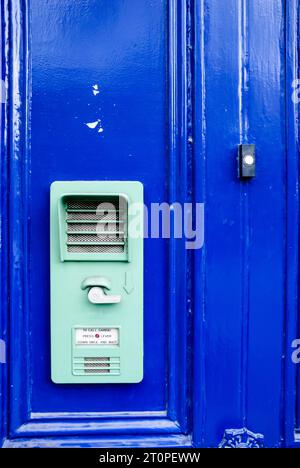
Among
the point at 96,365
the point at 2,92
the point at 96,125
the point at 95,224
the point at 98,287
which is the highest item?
the point at 2,92

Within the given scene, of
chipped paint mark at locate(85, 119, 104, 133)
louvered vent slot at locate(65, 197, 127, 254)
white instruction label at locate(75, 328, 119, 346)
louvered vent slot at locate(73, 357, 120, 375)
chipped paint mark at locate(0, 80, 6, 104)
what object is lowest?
louvered vent slot at locate(73, 357, 120, 375)

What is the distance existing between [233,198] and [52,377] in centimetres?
95

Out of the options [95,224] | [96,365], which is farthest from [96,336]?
[95,224]

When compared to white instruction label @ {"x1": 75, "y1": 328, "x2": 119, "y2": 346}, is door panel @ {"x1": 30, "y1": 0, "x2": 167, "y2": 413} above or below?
above

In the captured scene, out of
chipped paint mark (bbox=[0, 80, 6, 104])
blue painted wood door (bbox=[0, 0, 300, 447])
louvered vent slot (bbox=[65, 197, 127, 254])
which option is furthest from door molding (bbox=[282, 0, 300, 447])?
chipped paint mark (bbox=[0, 80, 6, 104])

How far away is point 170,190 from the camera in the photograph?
5.41 feet

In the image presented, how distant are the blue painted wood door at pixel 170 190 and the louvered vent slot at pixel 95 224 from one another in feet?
0.36

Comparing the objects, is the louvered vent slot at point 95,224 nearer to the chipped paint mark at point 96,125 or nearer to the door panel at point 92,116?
the door panel at point 92,116

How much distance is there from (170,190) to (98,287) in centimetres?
45

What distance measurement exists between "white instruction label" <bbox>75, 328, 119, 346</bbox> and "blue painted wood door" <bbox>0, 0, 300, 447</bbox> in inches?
4.8

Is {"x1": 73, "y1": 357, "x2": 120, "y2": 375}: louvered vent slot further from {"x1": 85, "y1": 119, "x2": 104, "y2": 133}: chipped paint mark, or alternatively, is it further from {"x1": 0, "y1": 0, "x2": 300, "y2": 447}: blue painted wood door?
{"x1": 85, "y1": 119, "x2": 104, "y2": 133}: chipped paint mark

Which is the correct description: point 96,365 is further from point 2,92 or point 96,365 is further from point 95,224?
point 2,92

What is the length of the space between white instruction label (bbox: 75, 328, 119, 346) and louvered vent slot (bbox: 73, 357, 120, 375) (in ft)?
0.19

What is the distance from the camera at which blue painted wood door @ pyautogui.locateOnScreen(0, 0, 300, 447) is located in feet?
5.38
